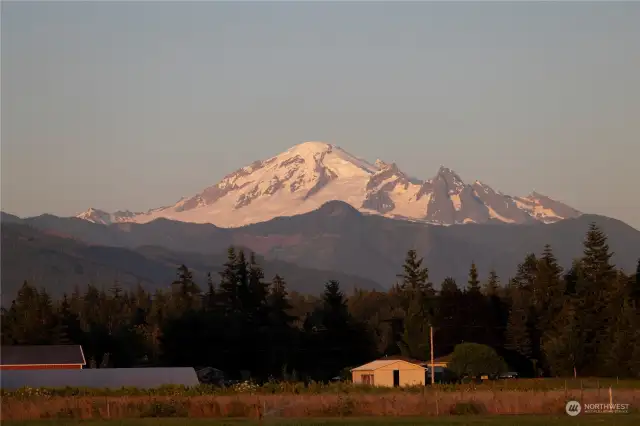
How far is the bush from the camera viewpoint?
47000mm

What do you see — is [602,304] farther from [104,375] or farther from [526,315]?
[104,375]

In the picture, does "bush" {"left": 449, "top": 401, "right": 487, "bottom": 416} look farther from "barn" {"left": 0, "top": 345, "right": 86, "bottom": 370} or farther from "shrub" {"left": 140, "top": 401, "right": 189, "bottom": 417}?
"barn" {"left": 0, "top": 345, "right": 86, "bottom": 370}

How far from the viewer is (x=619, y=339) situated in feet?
310

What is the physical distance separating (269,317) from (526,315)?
24812 mm

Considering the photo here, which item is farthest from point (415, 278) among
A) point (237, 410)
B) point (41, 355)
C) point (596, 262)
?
point (237, 410)

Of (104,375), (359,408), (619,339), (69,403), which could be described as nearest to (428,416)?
(359,408)

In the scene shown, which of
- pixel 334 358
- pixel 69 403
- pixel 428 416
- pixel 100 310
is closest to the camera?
pixel 428 416

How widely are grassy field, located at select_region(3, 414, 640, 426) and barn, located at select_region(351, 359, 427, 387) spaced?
3576 cm

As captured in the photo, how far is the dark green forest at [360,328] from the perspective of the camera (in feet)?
328

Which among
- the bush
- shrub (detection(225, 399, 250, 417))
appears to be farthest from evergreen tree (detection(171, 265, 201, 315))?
the bush

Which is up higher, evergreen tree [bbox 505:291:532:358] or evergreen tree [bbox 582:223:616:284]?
evergreen tree [bbox 582:223:616:284]

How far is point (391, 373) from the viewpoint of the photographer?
81250mm

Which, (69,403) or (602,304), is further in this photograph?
(602,304)

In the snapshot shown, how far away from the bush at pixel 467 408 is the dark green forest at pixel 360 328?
1752 inches
